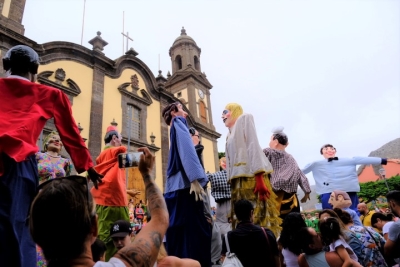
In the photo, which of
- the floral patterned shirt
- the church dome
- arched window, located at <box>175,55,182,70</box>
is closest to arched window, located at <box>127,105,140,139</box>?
arched window, located at <box>175,55,182,70</box>

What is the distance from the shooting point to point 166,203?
3.35m

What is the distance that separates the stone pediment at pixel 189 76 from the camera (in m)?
22.6

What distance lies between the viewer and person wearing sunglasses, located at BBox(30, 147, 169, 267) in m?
1.08

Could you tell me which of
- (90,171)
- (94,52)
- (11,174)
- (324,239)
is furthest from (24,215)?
(94,52)

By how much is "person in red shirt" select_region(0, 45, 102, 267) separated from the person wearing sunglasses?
105 cm

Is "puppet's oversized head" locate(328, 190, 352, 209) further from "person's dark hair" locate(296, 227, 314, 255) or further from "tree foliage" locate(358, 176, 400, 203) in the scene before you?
"tree foliage" locate(358, 176, 400, 203)

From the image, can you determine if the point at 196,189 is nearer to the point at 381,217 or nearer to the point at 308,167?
the point at 308,167

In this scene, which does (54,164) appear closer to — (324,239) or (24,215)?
(24,215)

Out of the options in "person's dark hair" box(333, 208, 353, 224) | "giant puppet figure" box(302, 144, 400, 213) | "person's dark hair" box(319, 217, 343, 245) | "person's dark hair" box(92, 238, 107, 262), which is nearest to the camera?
"person's dark hair" box(92, 238, 107, 262)

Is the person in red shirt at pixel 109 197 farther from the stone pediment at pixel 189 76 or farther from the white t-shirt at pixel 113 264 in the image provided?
the stone pediment at pixel 189 76

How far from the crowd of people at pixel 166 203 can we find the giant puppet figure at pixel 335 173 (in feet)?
0.06

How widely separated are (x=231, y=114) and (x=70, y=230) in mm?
3699

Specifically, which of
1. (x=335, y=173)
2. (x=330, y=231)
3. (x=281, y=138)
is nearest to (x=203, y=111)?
(x=335, y=173)

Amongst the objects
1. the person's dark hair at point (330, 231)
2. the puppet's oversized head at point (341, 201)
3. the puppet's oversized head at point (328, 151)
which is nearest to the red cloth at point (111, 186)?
the person's dark hair at point (330, 231)
